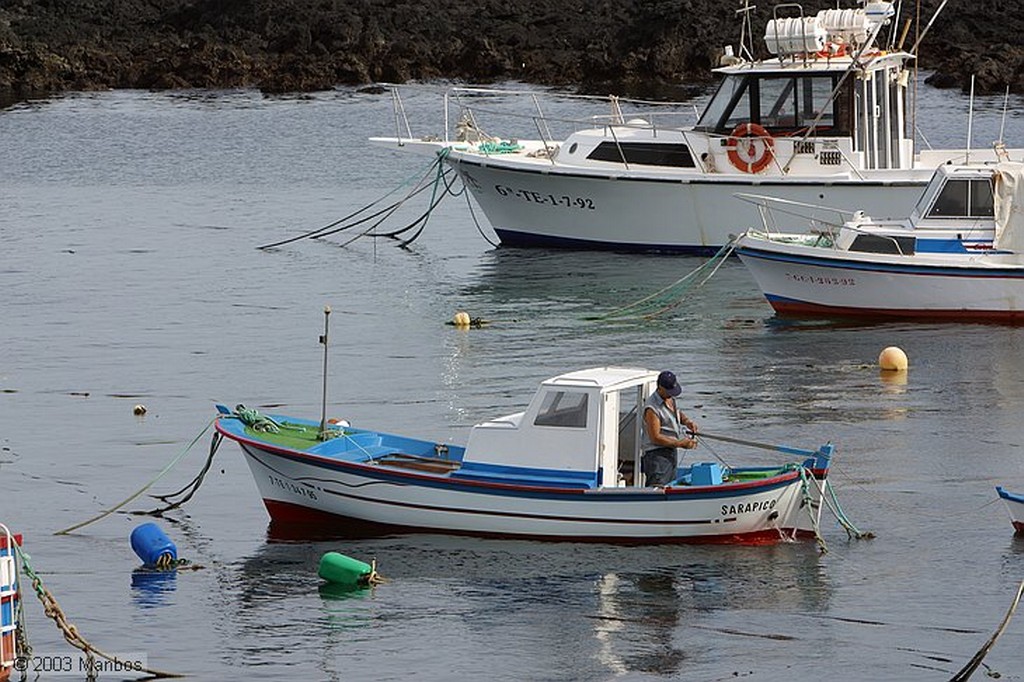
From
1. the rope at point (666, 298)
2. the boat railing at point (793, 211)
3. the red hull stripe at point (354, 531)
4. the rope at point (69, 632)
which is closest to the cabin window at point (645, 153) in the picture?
the boat railing at point (793, 211)

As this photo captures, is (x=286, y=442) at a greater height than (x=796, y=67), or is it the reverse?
(x=796, y=67)

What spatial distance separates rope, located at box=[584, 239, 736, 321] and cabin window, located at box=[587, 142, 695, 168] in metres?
2.06

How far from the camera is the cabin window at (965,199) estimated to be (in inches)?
1147

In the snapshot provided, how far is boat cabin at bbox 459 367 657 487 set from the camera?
708 inches

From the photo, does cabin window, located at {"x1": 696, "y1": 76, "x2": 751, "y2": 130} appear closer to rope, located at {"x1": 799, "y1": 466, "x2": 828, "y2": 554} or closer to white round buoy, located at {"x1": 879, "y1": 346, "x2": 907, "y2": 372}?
white round buoy, located at {"x1": 879, "y1": 346, "x2": 907, "y2": 372}

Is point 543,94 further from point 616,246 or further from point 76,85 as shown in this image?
point 616,246

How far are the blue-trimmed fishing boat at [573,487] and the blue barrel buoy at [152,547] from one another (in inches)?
56.3

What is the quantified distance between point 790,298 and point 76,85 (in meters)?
60.1

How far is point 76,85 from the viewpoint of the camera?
8469cm

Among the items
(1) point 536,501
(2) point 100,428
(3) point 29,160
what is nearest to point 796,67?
(2) point 100,428

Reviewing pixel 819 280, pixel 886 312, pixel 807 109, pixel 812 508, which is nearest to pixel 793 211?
pixel 807 109

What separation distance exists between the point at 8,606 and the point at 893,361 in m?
15.2

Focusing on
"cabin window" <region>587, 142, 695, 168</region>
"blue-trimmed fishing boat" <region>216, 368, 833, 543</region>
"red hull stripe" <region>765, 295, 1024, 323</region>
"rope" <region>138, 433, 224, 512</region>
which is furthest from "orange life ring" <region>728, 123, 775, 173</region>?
"blue-trimmed fishing boat" <region>216, 368, 833, 543</region>

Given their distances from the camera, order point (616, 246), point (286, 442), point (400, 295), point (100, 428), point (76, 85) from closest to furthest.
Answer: point (286, 442)
point (100, 428)
point (400, 295)
point (616, 246)
point (76, 85)
